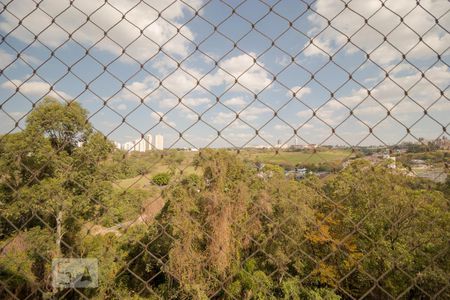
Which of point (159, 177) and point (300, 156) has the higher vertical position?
point (300, 156)

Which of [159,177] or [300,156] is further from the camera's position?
[159,177]

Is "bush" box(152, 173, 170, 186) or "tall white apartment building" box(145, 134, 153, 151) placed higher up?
"tall white apartment building" box(145, 134, 153, 151)

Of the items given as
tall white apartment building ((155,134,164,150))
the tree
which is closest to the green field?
tall white apartment building ((155,134,164,150))

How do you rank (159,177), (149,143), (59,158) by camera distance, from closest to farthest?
(149,143) → (59,158) → (159,177)

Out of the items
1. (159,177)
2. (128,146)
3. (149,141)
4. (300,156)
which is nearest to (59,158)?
(159,177)

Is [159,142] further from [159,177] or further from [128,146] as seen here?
[159,177]

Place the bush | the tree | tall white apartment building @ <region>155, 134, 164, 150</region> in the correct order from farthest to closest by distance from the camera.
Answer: the bush < the tree < tall white apartment building @ <region>155, 134, 164, 150</region>

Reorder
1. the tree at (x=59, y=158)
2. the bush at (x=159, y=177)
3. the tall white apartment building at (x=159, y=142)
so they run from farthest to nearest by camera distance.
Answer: the bush at (x=159, y=177)
the tree at (x=59, y=158)
the tall white apartment building at (x=159, y=142)

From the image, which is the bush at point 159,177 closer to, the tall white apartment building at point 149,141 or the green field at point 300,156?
the tall white apartment building at point 149,141

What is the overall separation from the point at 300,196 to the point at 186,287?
655 centimetres

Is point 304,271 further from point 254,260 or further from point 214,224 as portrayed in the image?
point 214,224

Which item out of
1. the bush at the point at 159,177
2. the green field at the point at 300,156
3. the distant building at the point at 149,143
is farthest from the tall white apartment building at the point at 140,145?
the green field at the point at 300,156

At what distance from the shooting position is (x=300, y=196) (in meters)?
15.4

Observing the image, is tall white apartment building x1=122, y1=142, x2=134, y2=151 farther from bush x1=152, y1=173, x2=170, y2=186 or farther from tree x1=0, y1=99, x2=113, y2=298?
bush x1=152, y1=173, x2=170, y2=186
